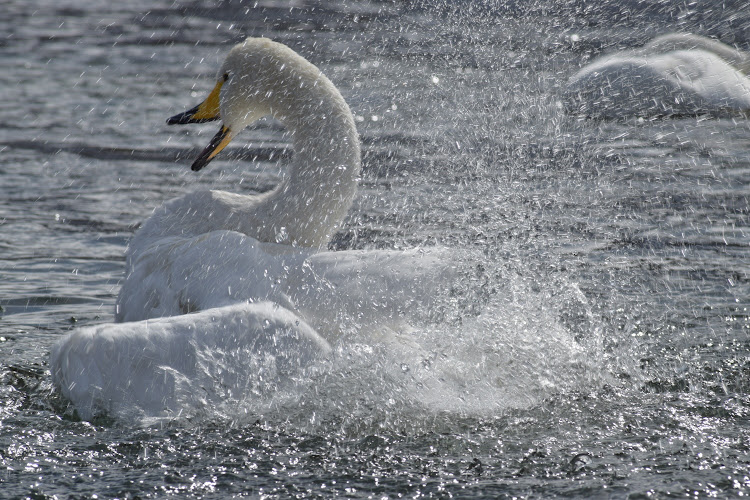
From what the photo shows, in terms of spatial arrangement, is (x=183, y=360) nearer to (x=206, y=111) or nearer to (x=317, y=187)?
(x=317, y=187)

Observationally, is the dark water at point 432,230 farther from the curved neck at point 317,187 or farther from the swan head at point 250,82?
the swan head at point 250,82

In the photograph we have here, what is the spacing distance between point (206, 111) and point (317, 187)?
1.23 metres

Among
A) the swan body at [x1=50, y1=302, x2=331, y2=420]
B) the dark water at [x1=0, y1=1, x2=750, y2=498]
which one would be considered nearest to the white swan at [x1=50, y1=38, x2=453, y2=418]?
the swan body at [x1=50, y1=302, x2=331, y2=420]

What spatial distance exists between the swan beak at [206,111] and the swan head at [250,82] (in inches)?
3.5

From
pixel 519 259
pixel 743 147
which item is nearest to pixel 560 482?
pixel 519 259

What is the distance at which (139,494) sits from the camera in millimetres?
3633

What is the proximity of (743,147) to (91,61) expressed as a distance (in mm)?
7671

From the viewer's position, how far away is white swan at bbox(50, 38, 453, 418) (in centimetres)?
385

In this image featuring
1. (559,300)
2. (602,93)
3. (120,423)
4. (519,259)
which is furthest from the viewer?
(602,93)

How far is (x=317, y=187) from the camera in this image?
5.63 m

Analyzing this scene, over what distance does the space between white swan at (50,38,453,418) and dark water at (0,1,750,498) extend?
0.22 metres

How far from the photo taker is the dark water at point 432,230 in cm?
387

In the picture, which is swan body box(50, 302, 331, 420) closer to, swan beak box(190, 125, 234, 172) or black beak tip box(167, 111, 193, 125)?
swan beak box(190, 125, 234, 172)

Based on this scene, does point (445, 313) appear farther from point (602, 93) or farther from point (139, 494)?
point (602, 93)
